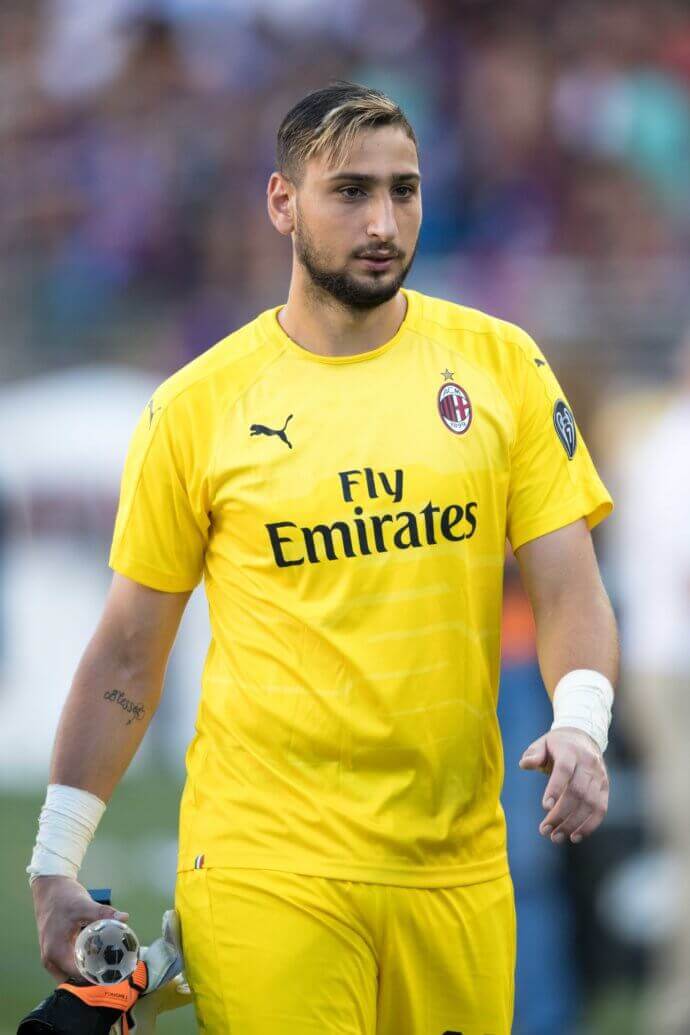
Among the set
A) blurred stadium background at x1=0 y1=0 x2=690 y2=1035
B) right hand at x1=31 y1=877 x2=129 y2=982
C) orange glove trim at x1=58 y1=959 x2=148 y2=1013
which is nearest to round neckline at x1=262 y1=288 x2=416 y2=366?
right hand at x1=31 y1=877 x2=129 y2=982

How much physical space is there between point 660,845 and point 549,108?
5254 mm

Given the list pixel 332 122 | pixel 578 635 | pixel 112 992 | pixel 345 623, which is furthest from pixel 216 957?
pixel 332 122

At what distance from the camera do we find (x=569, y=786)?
3.41 meters

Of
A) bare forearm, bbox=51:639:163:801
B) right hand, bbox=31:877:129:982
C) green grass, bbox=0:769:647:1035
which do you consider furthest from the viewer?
green grass, bbox=0:769:647:1035

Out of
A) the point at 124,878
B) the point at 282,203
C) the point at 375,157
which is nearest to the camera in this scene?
the point at 375,157

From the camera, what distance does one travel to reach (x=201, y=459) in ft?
12.7

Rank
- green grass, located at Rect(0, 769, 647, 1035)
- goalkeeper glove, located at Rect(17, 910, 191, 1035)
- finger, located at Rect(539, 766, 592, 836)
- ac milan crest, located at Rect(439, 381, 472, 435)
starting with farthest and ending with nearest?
green grass, located at Rect(0, 769, 647, 1035) < ac milan crest, located at Rect(439, 381, 472, 435) < goalkeeper glove, located at Rect(17, 910, 191, 1035) < finger, located at Rect(539, 766, 592, 836)

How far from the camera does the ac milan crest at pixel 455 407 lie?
3824 mm

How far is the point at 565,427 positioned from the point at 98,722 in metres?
1.20

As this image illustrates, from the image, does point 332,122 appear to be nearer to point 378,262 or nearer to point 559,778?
point 378,262

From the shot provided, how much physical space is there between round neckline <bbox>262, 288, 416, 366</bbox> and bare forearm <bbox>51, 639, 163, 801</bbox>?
2.52 ft

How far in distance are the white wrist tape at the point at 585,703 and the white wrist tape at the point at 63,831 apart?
3.39 feet

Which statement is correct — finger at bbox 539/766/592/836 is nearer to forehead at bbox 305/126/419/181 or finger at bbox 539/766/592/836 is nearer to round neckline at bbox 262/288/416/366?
round neckline at bbox 262/288/416/366

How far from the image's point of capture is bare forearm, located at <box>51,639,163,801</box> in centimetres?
393
